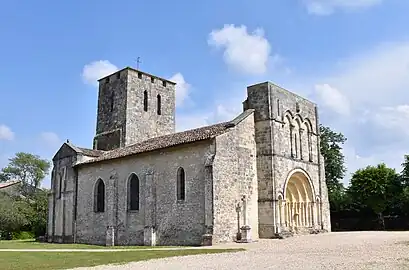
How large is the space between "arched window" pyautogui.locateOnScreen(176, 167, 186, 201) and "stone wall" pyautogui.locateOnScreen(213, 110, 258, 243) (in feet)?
9.25

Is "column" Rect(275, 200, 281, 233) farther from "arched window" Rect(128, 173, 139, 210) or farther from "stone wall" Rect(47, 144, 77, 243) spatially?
"stone wall" Rect(47, 144, 77, 243)

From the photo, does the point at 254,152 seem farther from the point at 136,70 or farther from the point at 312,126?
the point at 136,70

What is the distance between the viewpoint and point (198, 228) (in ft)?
87.5

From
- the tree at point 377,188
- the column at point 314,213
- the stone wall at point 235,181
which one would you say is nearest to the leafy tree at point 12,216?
the stone wall at point 235,181

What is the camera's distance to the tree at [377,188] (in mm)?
41656

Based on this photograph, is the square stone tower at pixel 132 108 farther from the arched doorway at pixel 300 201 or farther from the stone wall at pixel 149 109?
the arched doorway at pixel 300 201

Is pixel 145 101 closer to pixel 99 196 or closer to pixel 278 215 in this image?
pixel 99 196

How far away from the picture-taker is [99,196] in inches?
1367

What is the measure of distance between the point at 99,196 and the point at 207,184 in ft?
39.7

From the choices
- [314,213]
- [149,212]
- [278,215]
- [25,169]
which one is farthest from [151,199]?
[25,169]

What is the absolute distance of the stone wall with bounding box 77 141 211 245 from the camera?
2731 centimetres

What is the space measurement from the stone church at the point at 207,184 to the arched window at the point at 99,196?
0.08 meters

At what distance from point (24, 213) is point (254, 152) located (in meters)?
34.3

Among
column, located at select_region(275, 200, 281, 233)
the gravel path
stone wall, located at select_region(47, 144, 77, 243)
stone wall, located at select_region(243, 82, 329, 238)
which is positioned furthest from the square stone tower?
the gravel path
